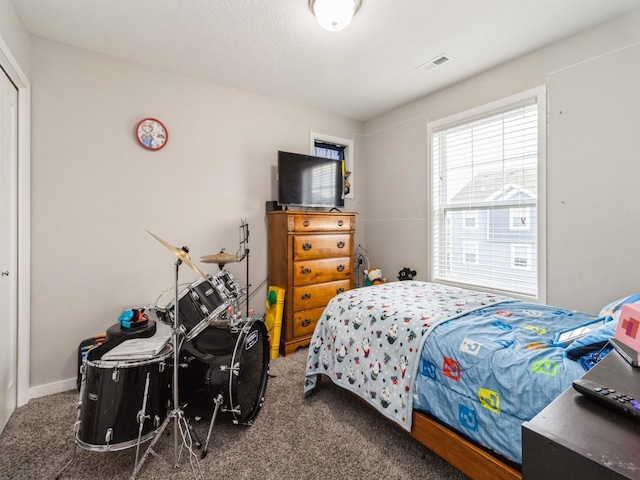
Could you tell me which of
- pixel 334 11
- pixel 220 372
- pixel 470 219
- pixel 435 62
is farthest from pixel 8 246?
pixel 470 219

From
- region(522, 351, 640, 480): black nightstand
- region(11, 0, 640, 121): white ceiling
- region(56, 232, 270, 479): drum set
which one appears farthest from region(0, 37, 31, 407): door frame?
region(522, 351, 640, 480): black nightstand

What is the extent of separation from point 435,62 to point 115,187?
9.64ft

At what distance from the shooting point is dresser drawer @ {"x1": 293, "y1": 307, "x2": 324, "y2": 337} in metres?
2.97

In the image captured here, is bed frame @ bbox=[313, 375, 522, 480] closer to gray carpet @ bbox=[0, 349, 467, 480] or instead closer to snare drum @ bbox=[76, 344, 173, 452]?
gray carpet @ bbox=[0, 349, 467, 480]

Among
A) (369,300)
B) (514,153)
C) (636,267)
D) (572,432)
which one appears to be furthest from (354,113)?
(572,432)

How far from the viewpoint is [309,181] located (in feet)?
10.9

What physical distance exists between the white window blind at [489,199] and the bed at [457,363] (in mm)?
774

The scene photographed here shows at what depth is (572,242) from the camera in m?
2.25

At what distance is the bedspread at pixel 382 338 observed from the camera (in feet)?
5.14

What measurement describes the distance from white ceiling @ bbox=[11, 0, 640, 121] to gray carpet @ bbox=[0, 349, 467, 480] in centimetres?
266

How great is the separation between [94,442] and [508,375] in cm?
185

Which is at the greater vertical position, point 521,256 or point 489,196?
point 489,196

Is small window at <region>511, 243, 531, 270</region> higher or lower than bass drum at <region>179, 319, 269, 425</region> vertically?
higher

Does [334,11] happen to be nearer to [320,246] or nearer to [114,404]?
[320,246]
